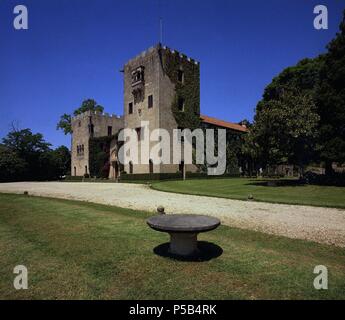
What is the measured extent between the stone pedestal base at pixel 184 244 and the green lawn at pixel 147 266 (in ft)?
1.53

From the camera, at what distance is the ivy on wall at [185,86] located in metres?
36.2

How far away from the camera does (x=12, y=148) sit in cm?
5125

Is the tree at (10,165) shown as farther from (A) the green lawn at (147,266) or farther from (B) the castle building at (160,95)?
(A) the green lawn at (147,266)

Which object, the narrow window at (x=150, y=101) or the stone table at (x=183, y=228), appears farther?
the narrow window at (x=150, y=101)

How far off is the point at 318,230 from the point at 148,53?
111ft

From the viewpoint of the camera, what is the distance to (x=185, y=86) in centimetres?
3841

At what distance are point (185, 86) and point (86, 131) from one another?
2253cm

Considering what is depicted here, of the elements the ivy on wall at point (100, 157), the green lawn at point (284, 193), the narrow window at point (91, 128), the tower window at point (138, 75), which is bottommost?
the green lawn at point (284, 193)

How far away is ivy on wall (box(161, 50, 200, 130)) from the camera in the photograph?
1426 inches

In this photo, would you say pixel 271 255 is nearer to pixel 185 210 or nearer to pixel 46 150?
pixel 185 210

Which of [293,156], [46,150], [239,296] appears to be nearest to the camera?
[239,296]

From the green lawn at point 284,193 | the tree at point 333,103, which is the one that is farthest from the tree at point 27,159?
the tree at point 333,103

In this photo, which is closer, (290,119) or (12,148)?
(290,119)
